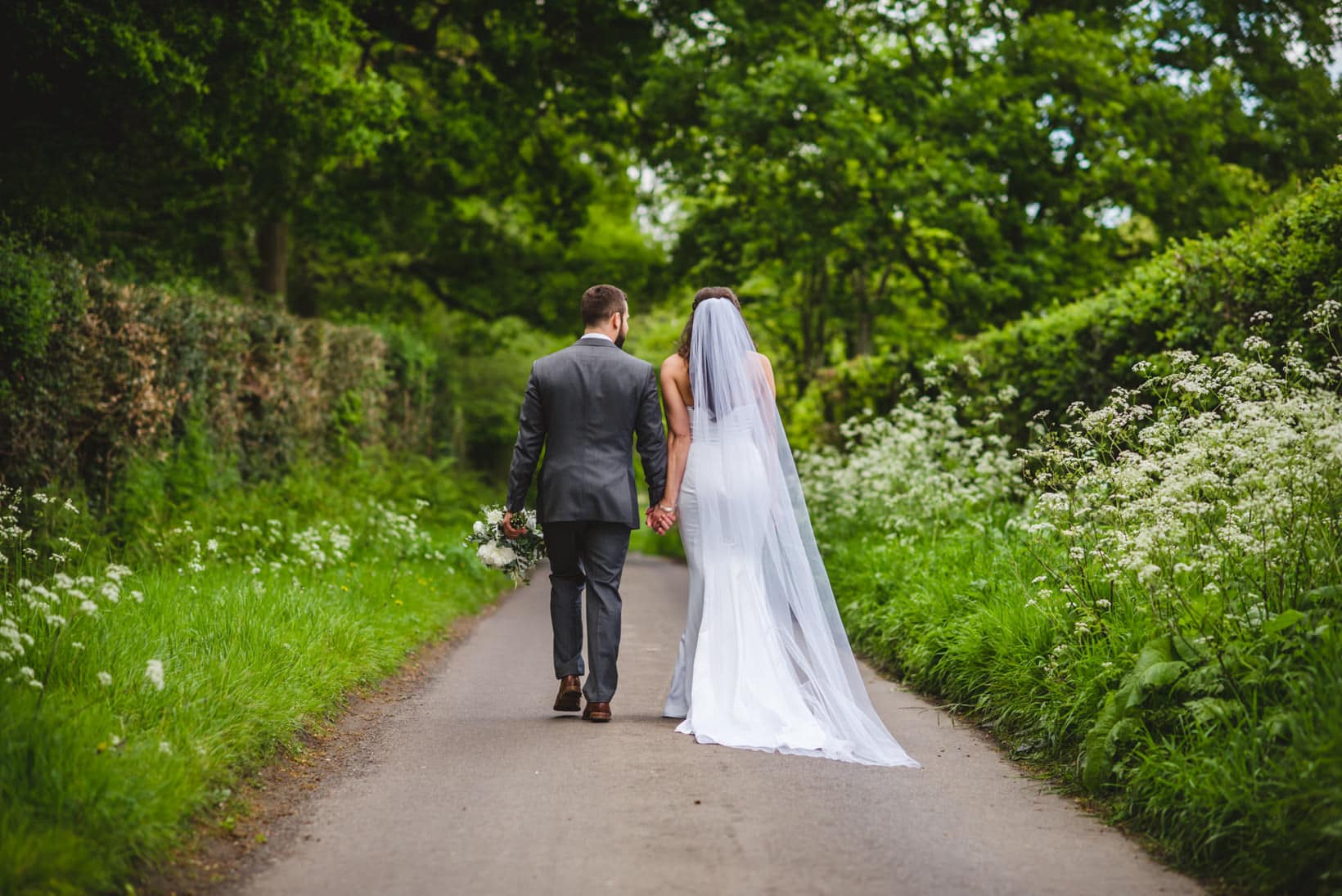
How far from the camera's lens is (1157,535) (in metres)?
5.62

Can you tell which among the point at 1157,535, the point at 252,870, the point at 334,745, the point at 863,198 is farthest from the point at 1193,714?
the point at 863,198

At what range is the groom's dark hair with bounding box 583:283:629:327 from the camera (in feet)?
22.7

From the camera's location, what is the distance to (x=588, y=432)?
6.73 meters

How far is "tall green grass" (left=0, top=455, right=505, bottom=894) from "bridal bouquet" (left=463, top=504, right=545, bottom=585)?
126 cm

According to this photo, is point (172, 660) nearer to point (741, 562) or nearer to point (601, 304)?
point (601, 304)

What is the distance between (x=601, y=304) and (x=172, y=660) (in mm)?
3103

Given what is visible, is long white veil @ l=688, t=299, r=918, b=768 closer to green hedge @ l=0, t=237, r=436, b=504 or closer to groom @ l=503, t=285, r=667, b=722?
groom @ l=503, t=285, r=667, b=722

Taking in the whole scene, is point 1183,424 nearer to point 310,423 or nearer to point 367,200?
point 310,423

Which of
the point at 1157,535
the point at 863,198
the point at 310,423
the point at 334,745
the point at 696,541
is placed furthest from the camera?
the point at 863,198

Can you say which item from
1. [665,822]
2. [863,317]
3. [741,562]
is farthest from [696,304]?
[863,317]

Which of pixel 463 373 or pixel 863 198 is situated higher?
pixel 863 198

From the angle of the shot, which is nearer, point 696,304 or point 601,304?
point 601,304

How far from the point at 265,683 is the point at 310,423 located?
11.1 metres

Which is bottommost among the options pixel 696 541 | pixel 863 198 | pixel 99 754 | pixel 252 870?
pixel 252 870
